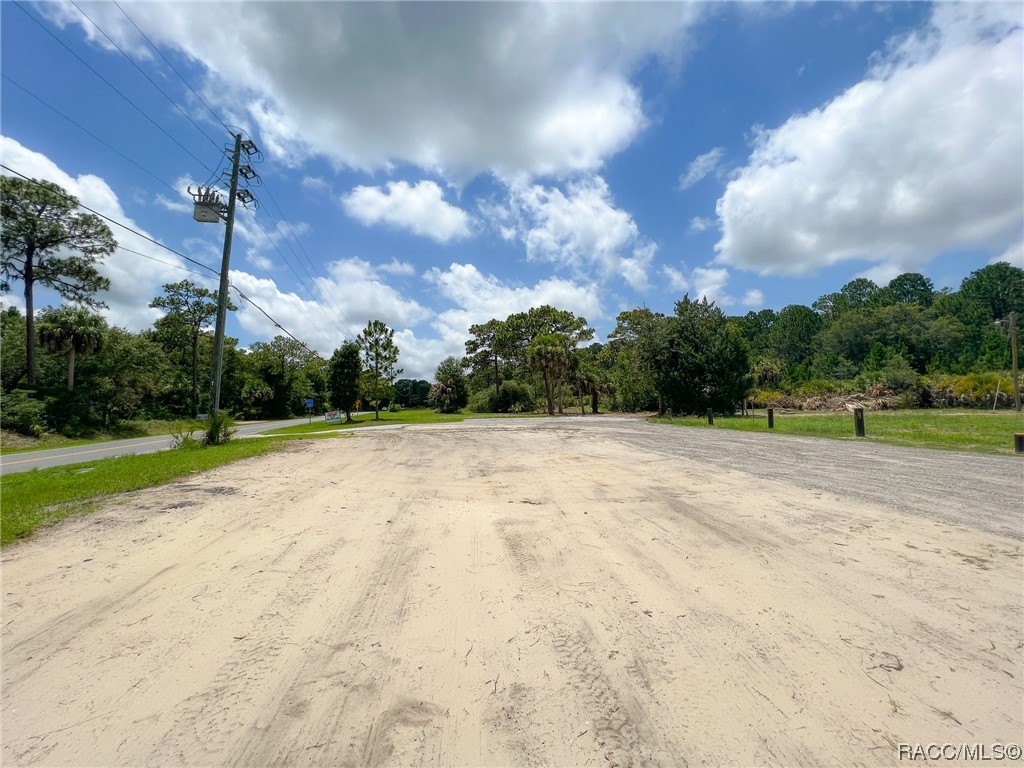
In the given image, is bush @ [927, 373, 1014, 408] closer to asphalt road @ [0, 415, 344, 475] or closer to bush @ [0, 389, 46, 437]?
asphalt road @ [0, 415, 344, 475]

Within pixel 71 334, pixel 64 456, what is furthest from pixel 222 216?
pixel 71 334

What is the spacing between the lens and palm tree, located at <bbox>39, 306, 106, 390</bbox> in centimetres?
2798

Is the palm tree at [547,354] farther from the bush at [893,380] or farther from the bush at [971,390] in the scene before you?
the bush at [971,390]

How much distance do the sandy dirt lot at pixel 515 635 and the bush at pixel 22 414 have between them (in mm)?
26565

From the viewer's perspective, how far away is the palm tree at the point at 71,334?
27984 millimetres

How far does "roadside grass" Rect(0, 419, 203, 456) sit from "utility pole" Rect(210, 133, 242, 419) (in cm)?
167

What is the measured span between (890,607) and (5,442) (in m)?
32.6

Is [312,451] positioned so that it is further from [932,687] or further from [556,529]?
[932,687]

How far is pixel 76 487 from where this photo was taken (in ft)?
23.0

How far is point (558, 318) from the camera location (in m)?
55.1

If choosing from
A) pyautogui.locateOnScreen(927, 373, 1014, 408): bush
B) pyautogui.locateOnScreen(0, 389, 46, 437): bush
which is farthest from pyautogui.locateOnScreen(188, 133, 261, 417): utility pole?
pyautogui.locateOnScreen(927, 373, 1014, 408): bush

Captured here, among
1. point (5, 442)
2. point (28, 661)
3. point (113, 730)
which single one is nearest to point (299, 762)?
point (113, 730)

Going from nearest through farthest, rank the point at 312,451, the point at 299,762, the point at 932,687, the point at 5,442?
1. the point at 299,762
2. the point at 932,687
3. the point at 312,451
4. the point at 5,442

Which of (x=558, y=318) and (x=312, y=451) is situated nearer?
(x=312, y=451)
